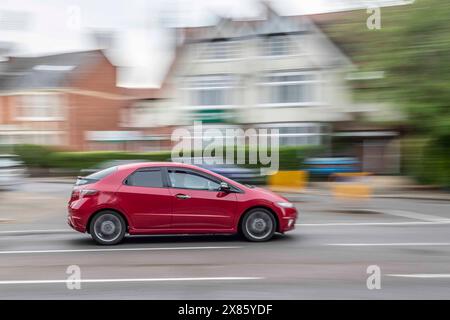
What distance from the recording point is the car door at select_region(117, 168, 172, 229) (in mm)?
9844

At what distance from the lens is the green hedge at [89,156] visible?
31094mm

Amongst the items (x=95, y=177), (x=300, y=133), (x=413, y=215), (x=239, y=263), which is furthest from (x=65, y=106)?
(x=239, y=263)

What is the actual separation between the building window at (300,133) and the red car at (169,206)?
2502cm

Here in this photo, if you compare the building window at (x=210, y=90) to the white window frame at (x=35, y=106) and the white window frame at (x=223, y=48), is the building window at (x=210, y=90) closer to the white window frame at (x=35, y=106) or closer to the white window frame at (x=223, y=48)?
the white window frame at (x=223, y=48)

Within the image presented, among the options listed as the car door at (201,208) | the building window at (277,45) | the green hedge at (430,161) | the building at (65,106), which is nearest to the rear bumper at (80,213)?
the car door at (201,208)

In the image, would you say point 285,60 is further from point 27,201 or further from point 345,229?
point 345,229

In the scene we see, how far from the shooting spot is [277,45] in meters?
36.7

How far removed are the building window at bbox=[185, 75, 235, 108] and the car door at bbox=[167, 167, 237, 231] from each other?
27.6m

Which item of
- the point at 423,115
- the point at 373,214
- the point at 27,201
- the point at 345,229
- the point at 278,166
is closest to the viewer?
the point at 345,229

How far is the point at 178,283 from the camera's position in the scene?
726 centimetres

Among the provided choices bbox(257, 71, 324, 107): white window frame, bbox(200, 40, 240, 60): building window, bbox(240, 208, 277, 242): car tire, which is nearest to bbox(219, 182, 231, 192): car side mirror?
bbox(240, 208, 277, 242): car tire

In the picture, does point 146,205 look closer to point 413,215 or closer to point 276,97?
point 413,215

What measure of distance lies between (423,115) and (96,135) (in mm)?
24790

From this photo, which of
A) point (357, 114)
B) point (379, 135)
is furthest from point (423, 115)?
point (379, 135)
